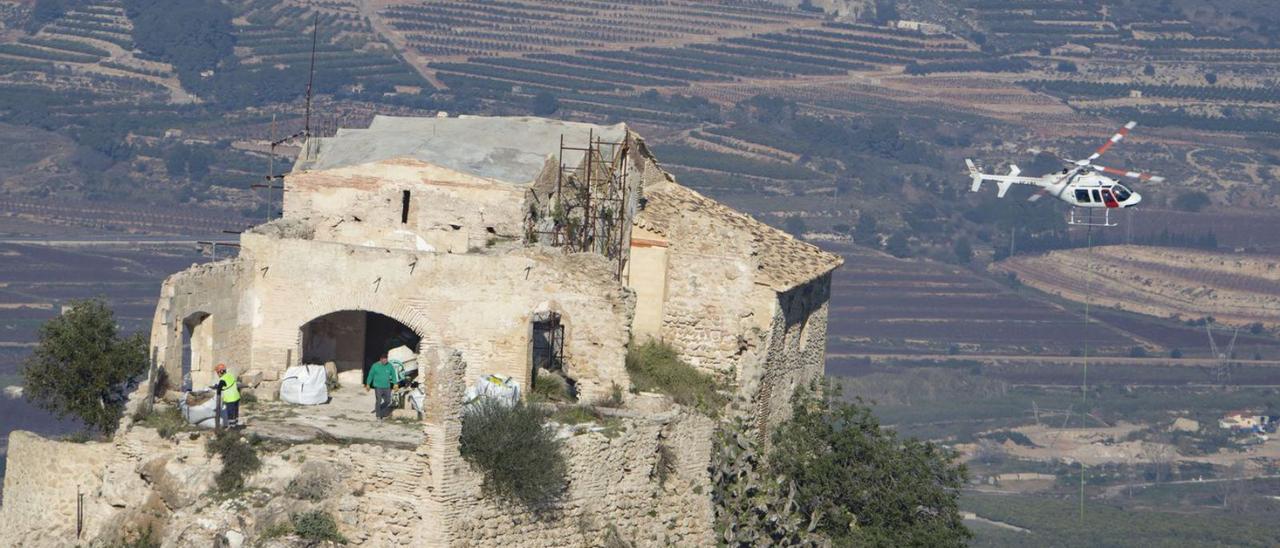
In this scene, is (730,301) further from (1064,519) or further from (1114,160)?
(1114,160)

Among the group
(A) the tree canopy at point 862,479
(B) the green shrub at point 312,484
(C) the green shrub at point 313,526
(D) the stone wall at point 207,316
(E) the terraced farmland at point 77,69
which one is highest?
(D) the stone wall at point 207,316

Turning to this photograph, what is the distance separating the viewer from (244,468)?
23.3m

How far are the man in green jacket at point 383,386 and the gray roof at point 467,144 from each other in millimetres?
3606

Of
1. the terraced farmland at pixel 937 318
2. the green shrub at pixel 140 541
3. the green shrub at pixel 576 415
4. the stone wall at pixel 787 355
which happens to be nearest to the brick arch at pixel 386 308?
the green shrub at pixel 576 415

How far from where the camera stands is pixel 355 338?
27.5m

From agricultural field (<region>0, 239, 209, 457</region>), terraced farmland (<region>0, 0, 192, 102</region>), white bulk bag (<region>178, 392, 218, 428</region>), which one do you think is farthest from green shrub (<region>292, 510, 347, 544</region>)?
terraced farmland (<region>0, 0, 192, 102</region>)

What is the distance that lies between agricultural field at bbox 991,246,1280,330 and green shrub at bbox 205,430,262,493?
153 metres

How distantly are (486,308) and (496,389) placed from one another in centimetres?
114

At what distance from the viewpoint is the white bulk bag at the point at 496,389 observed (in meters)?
24.4

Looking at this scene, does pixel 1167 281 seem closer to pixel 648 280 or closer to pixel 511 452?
pixel 648 280

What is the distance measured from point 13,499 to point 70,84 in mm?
171310

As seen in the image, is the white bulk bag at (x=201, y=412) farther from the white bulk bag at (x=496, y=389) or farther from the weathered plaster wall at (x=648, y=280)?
the weathered plaster wall at (x=648, y=280)

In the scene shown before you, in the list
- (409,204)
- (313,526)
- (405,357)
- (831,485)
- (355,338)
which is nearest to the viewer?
(313,526)

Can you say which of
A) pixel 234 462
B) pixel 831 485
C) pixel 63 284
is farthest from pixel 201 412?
pixel 63 284
